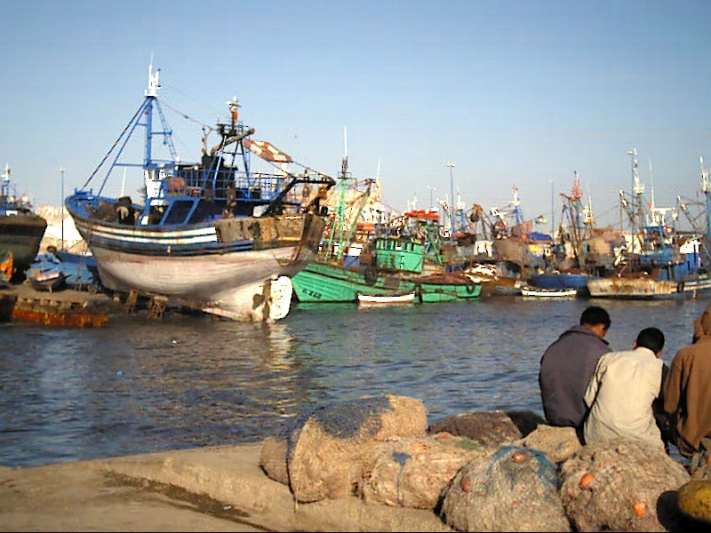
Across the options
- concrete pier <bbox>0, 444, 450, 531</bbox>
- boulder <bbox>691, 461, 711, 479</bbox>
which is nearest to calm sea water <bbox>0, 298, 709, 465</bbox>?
concrete pier <bbox>0, 444, 450, 531</bbox>

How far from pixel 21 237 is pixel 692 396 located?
45473 millimetres

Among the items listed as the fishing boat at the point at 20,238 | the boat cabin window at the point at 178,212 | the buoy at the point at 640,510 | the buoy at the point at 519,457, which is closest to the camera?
the buoy at the point at 640,510

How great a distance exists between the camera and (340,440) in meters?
6.50

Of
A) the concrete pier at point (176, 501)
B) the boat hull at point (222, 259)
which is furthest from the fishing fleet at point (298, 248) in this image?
the concrete pier at point (176, 501)

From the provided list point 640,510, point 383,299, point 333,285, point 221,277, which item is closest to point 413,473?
point 640,510

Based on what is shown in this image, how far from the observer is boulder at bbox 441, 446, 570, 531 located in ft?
17.3

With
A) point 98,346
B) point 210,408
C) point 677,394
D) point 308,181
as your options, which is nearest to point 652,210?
point 308,181

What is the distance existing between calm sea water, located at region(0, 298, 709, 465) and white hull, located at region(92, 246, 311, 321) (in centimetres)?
89

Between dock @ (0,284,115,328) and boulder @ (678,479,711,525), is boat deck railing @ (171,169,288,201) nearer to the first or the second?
dock @ (0,284,115,328)

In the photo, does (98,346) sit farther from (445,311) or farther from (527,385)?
(445,311)

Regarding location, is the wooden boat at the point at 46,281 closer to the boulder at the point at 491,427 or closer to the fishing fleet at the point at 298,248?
the fishing fleet at the point at 298,248

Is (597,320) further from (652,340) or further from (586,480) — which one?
(586,480)

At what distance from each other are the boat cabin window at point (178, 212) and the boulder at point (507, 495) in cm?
3132

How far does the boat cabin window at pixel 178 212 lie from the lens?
36.2 m
